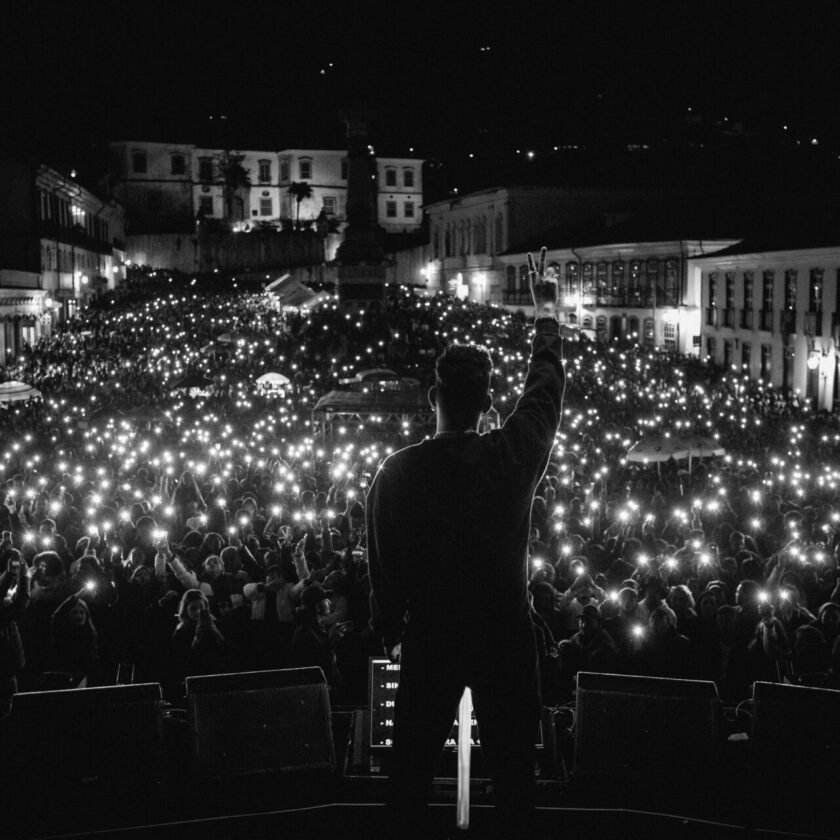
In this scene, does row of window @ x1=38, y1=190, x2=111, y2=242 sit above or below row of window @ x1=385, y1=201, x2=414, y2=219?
below

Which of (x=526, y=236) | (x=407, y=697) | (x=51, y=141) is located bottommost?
(x=407, y=697)

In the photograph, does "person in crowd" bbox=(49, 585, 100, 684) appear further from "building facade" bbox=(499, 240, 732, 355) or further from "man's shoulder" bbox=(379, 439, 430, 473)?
"building facade" bbox=(499, 240, 732, 355)

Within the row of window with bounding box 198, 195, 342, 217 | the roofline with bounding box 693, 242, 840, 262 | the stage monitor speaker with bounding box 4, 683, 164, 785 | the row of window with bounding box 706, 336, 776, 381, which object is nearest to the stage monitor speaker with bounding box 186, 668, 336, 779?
the stage monitor speaker with bounding box 4, 683, 164, 785

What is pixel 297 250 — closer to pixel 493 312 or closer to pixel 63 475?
pixel 493 312

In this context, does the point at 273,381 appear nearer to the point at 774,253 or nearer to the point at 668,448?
the point at 668,448

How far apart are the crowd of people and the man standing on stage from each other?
0.27m

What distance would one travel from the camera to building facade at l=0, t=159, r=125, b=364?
46.3 metres

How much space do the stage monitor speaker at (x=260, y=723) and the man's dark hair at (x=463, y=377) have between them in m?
2.82

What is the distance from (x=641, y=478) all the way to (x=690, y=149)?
6638 centimetres

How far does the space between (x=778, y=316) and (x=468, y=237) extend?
133 feet

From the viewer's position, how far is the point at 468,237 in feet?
259

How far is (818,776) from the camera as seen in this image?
5.20m

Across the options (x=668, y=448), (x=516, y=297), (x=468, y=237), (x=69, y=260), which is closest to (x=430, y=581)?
(x=668, y=448)

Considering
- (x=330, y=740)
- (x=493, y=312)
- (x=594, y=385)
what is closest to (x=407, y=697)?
(x=330, y=740)
